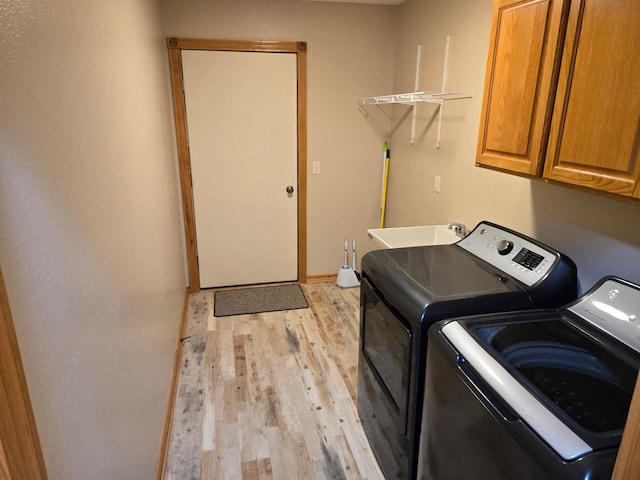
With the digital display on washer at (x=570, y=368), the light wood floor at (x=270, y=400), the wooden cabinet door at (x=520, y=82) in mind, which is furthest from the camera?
the light wood floor at (x=270, y=400)

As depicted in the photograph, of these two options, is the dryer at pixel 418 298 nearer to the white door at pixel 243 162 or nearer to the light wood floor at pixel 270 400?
the light wood floor at pixel 270 400

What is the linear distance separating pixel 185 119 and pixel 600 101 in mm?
2927

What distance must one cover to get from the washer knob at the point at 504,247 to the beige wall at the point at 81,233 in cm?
154

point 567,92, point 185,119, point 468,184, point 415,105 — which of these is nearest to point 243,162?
point 185,119

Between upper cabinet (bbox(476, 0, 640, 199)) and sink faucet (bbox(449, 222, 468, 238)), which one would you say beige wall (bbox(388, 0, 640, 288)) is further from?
upper cabinet (bbox(476, 0, 640, 199))

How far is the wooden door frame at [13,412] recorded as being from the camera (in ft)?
2.11

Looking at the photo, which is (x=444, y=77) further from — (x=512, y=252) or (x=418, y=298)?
(x=418, y=298)

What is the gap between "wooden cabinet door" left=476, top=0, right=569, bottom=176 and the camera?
52.7 inches

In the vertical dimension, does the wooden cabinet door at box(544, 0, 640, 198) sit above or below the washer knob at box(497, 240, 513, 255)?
above

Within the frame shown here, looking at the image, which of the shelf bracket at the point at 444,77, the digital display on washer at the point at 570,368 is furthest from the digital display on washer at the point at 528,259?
the shelf bracket at the point at 444,77

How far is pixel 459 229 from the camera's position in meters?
2.48

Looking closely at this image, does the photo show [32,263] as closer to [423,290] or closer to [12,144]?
[12,144]

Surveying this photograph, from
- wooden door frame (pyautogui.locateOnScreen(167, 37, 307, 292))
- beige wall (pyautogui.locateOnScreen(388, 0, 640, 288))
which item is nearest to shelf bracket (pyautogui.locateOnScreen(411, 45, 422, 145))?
beige wall (pyautogui.locateOnScreen(388, 0, 640, 288))

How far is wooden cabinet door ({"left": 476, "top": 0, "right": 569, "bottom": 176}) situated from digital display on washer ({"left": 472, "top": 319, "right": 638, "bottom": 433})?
1.81ft
